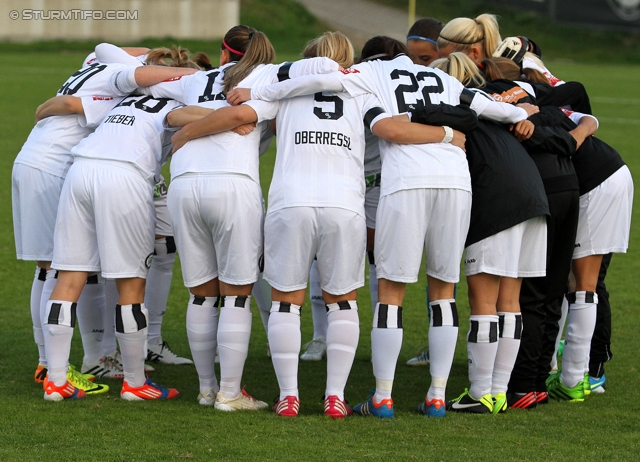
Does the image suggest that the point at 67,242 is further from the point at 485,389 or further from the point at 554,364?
the point at 554,364

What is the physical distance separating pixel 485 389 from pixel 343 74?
1.91 metres

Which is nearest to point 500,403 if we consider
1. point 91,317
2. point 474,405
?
point 474,405

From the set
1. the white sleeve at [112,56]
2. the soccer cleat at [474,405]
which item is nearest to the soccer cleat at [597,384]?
the soccer cleat at [474,405]

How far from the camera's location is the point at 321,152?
15.8 ft

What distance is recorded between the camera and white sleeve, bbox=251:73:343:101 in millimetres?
4766

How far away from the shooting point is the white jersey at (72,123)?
552 centimetres

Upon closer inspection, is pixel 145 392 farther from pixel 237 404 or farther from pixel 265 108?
pixel 265 108

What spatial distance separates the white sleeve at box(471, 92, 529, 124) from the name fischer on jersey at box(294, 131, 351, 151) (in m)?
0.75

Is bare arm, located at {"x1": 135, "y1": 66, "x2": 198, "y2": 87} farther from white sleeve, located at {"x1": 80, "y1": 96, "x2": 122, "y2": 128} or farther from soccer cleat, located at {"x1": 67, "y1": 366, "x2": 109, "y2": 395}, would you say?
soccer cleat, located at {"x1": 67, "y1": 366, "x2": 109, "y2": 395}

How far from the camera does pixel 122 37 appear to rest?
38156mm

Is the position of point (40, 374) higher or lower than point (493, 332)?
lower

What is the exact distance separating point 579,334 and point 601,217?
72 cm

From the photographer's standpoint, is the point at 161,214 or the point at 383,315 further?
the point at 161,214

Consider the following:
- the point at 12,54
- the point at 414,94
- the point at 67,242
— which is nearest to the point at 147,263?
the point at 67,242
